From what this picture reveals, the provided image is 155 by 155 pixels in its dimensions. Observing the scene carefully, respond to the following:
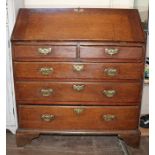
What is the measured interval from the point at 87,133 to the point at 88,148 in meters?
0.15

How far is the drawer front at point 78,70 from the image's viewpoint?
201 cm

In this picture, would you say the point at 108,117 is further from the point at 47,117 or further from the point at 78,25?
the point at 78,25

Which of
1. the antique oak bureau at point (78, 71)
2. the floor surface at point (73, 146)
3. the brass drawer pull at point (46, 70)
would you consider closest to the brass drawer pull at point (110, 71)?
the antique oak bureau at point (78, 71)

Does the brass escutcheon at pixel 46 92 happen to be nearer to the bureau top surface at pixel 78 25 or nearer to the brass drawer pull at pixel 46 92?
the brass drawer pull at pixel 46 92

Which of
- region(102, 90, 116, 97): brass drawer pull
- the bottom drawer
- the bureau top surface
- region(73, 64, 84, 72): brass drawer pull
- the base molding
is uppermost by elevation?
the bureau top surface

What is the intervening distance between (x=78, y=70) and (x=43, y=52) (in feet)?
1.01

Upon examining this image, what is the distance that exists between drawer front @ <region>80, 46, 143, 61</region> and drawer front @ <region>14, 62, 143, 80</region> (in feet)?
0.19

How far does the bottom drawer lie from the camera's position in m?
2.14

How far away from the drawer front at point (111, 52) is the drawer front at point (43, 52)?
101mm

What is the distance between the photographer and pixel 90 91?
6.84 ft

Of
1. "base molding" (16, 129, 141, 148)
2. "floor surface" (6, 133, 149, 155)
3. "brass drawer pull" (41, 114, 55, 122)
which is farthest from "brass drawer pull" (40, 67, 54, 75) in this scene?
"floor surface" (6, 133, 149, 155)

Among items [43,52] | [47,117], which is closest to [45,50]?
[43,52]

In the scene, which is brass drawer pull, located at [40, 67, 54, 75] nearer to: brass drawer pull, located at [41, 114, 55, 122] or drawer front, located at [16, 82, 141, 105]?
drawer front, located at [16, 82, 141, 105]

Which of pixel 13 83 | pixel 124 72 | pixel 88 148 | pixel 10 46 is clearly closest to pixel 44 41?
pixel 10 46
